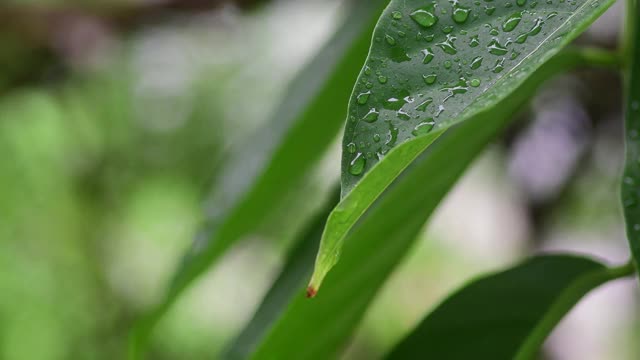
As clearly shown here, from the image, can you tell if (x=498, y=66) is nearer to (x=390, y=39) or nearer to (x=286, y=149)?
(x=390, y=39)

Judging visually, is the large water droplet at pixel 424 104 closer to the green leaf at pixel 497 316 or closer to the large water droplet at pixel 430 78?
the large water droplet at pixel 430 78

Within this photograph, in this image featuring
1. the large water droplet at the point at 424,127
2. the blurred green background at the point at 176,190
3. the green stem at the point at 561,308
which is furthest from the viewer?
the blurred green background at the point at 176,190

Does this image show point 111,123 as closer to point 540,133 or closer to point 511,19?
point 540,133

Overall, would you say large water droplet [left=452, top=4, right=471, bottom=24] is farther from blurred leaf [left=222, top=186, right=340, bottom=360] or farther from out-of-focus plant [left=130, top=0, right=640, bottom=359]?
blurred leaf [left=222, top=186, right=340, bottom=360]

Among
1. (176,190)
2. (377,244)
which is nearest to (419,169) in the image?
(377,244)

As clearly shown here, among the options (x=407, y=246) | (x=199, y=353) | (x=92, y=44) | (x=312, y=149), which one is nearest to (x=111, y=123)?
(x=199, y=353)

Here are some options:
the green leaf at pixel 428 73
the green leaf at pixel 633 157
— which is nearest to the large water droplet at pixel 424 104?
the green leaf at pixel 428 73
